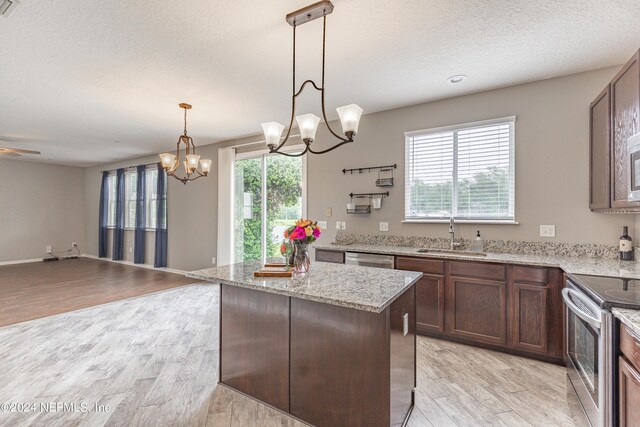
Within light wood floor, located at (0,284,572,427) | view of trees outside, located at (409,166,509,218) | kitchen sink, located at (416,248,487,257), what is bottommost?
A: light wood floor, located at (0,284,572,427)

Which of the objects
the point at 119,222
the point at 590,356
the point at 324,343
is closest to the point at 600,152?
the point at 590,356

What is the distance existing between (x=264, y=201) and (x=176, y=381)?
11.2 feet

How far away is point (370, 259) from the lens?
137 inches

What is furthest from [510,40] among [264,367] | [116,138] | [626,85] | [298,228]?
[116,138]

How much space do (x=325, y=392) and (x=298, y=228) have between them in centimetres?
103

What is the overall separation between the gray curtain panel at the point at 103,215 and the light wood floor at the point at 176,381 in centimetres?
553

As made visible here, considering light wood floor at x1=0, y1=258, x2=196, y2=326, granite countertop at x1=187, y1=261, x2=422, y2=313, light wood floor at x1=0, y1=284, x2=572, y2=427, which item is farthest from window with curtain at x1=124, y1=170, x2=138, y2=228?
granite countertop at x1=187, y1=261, x2=422, y2=313

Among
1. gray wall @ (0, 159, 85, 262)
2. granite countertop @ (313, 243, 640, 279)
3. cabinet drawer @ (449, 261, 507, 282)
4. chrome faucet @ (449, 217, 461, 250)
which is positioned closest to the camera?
granite countertop @ (313, 243, 640, 279)

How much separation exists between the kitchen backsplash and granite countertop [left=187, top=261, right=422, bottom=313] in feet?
A: 5.35

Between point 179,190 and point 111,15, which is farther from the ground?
point 111,15

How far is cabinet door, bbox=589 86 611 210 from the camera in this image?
2465mm

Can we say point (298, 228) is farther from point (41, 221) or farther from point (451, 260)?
point (41, 221)

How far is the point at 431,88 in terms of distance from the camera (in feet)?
11.0

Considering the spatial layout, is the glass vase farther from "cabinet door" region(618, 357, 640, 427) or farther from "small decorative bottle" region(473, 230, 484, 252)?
"small decorative bottle" region(473, 230, 484, 252)
